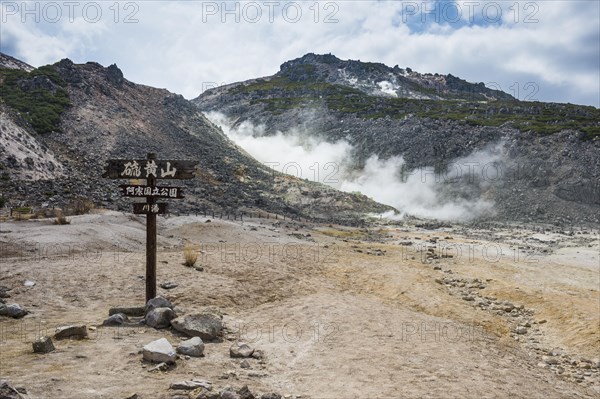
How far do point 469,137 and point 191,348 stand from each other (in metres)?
66.5

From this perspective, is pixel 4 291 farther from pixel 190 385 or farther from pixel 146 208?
pixel 190 385

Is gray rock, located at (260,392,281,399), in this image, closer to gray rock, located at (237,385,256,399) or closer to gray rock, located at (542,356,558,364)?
gray rock, located at (237,385,256,399)

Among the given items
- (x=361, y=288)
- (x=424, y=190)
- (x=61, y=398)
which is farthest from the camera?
(x=424, y=190)

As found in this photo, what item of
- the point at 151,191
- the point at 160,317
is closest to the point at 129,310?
the point at 160,317

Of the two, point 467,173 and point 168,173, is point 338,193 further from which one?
point 168,173

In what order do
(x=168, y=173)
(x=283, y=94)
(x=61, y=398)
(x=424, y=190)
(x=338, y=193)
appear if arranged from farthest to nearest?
(x=283, y=94), (x=424, y=190), (x=338, y=193), (x=168, y=173), (x=61, y=398)

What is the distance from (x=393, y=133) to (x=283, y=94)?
43.1 m

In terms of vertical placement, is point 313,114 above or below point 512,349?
above

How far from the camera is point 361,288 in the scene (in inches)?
632

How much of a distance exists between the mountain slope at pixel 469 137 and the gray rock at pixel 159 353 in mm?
47627

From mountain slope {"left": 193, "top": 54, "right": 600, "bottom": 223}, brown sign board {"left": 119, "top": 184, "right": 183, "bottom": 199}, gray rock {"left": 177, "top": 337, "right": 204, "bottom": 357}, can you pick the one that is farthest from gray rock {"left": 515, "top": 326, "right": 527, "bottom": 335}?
mountain slope {"left": 193, "top": 54, "right": 600, "bottom": 223}

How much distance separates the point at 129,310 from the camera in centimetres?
1052

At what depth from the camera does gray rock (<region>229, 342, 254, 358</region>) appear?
324 inches

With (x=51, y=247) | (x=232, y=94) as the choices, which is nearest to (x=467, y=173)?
(x=51, y=247)
